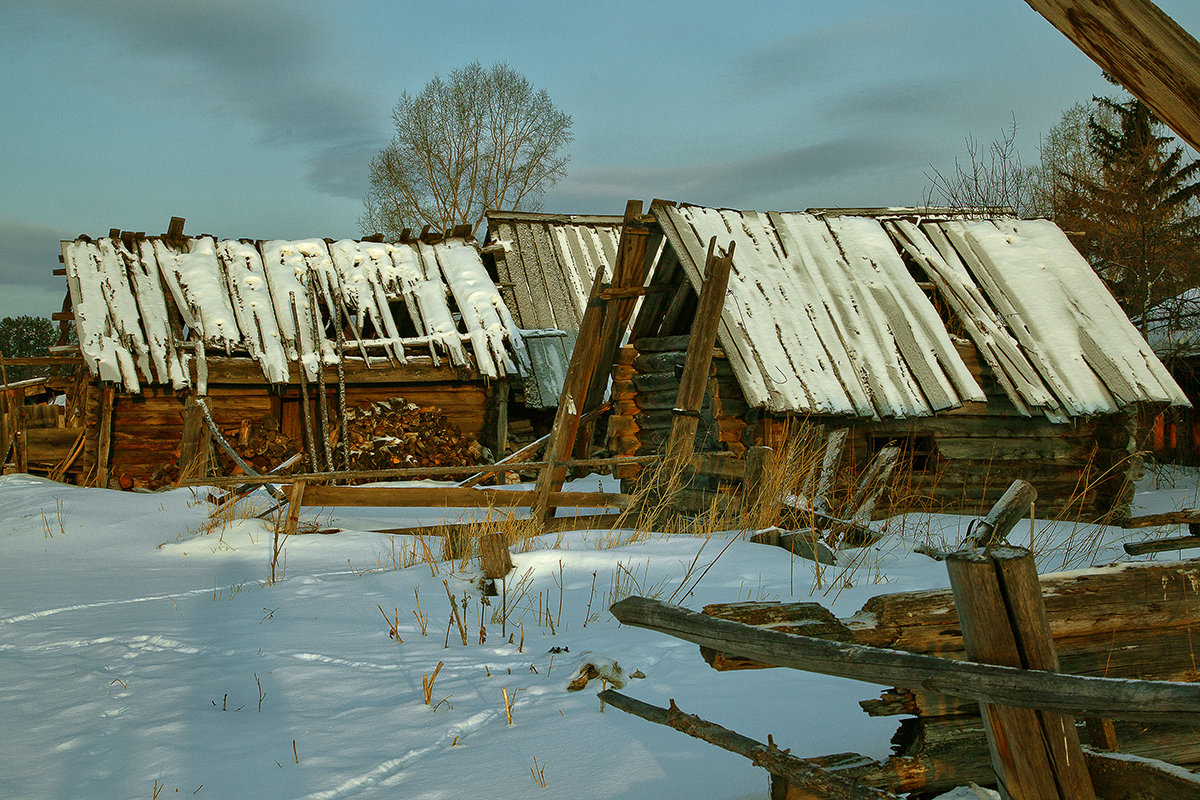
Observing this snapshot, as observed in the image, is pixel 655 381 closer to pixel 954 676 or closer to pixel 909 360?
pixel 909 360

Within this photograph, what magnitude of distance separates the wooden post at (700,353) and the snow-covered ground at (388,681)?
1.44 meters

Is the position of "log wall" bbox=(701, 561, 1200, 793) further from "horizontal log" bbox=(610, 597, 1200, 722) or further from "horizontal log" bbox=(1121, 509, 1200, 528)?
"horizontal log" bbox=(1121, 509, 1200, 528)

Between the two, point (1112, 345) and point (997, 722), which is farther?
point (1112, 345)

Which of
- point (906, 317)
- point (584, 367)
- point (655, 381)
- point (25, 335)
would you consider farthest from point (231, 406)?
point (25, 335)

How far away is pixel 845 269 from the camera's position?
1112cm

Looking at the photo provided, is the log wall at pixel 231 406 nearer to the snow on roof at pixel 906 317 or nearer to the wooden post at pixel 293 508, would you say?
the snow on roof at pixel 906 317

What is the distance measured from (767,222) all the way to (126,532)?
28.5 ft

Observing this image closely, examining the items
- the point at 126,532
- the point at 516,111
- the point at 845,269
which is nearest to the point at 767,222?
the point at 845,269

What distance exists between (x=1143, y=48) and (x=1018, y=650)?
1765 millimetres

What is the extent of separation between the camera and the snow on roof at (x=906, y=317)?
30.9 feet

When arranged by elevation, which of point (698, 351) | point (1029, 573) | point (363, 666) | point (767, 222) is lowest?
point (363, 666)

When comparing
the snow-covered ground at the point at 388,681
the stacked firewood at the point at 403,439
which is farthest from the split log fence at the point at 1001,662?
the stacked firewood at the point at 403,439

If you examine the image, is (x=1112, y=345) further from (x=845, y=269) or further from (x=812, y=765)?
(x=812, y=765)

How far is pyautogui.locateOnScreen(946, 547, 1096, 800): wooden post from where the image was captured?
223 cm
